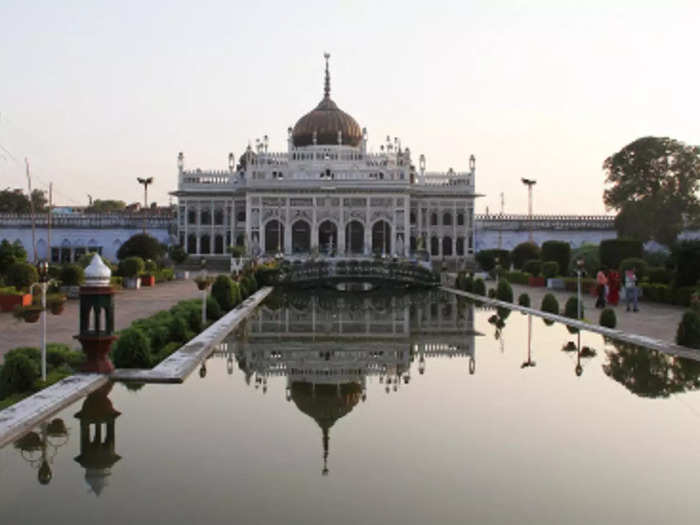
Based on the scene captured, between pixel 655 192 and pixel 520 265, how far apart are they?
8.51 m

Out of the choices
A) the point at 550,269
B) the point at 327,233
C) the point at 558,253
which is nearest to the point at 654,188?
the point at 558,253

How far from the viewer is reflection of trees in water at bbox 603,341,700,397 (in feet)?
28.4

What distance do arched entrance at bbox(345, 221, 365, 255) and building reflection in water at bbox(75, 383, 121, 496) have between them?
137 feet

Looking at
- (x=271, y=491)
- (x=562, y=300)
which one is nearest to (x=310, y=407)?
(x=271, y=491)

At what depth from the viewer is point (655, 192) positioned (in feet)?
138

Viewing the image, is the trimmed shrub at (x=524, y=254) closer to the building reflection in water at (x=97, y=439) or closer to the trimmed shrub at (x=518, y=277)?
the trimmed shrub at (x=518, y=277)

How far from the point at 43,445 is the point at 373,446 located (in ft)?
8.16

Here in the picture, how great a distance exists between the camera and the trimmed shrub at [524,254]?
3931cm

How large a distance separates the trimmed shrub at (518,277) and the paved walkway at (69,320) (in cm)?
1429

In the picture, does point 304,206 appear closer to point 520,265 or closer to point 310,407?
point 520,265

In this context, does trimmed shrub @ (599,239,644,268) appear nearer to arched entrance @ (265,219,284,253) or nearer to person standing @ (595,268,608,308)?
person standing @ (595,268,608,308)

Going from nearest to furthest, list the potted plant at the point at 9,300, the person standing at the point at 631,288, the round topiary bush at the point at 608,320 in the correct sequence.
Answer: the round topiary bush at the point at 608,320, the potted plant at the point at 9,300, the person standing at the point at 631,288

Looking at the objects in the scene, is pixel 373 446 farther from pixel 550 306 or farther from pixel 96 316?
pixel 550 306

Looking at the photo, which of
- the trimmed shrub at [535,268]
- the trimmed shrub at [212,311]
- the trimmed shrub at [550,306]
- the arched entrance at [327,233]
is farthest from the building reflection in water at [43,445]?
the arched entrance at [327,233]
